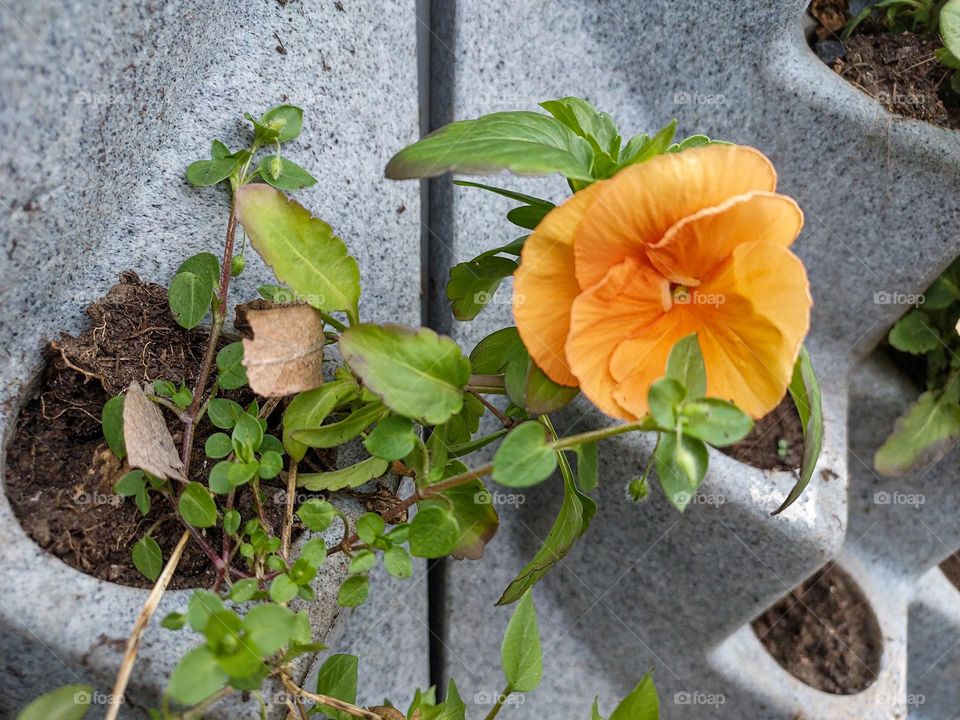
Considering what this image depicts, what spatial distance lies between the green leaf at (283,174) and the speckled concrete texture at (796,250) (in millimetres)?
257

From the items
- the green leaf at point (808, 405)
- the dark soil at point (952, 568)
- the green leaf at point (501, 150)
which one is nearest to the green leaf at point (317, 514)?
the green leaf at point (501, 150)

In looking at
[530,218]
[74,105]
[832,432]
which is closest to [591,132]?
[530,218]

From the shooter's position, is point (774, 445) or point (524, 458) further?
point (774, 445)

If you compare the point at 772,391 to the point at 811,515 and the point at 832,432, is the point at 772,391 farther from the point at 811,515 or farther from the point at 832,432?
the point at 832,432

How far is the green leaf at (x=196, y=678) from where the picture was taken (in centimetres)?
43

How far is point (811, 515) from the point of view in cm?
91

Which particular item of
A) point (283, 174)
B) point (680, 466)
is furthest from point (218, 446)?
point (680, 466)

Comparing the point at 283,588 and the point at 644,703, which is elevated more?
the point at 283,588

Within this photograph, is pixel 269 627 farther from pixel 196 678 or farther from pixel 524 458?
pixel 524 458

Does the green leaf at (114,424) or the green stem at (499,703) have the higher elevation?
the green leaf at (114,424)

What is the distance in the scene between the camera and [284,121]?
2.13 feet

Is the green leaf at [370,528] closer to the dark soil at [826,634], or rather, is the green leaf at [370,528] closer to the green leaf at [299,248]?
the green leaf at [299,248]

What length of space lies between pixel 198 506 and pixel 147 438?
67 millimetres

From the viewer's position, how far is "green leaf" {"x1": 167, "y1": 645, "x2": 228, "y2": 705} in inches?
16.9
